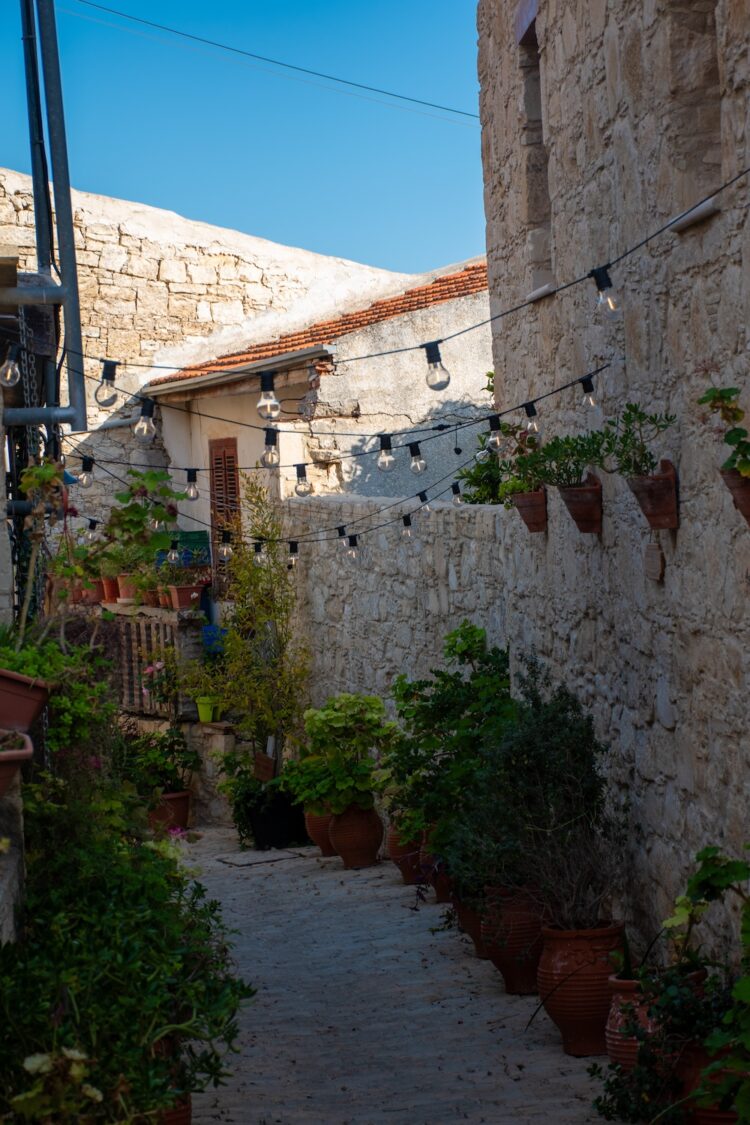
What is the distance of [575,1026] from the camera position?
5316mm

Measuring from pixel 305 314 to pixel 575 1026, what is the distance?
511 inches

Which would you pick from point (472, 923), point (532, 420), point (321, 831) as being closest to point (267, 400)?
point (532, 420)

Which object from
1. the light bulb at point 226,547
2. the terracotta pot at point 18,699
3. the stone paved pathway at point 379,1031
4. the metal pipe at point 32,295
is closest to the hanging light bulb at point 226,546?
the light bulb at point 226,547

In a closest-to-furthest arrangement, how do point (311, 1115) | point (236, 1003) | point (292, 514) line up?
1. point (236, 1003)
2. point (311, 1115)
3. point (292, 514)

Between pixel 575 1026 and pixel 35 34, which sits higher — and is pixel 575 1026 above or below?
below

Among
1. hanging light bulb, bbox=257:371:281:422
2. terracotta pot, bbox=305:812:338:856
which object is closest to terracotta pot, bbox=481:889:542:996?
hanging light bulb, bbox=257:371:281:422

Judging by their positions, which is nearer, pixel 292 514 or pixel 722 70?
pixel 722 70

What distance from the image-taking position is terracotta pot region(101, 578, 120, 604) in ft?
51.6

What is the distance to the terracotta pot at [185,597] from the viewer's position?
14.2 metres

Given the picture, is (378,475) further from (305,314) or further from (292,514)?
(305,314)

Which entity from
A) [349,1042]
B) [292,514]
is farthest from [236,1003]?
[292,514]

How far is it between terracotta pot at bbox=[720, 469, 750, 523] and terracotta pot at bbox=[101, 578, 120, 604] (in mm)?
12360

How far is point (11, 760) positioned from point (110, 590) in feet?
40.0

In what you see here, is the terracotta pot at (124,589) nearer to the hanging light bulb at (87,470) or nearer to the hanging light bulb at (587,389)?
the hanging light bulb at (87,470)
